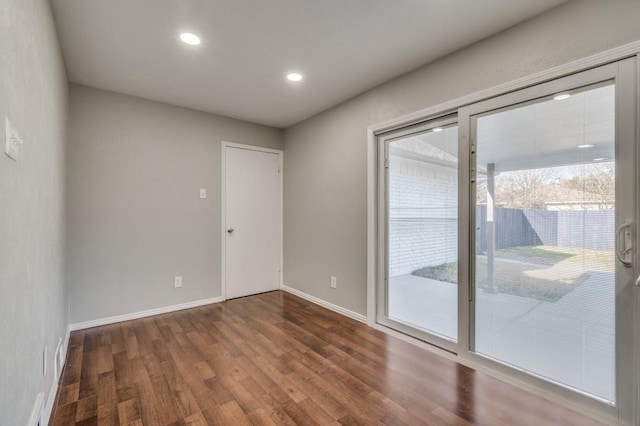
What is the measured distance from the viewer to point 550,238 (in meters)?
1.95

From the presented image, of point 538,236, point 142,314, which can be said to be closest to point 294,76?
point 538,236

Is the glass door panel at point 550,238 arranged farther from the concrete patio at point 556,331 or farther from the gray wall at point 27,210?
the gray wall at point 27,210

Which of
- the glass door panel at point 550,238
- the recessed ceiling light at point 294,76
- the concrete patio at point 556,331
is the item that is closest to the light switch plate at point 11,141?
the recessed ceiling light at point 294,76

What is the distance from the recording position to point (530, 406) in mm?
1807

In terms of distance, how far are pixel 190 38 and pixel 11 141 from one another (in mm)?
1522

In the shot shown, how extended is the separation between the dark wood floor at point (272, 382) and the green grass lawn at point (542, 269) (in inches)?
26.4

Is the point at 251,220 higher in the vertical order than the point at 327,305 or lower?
higher

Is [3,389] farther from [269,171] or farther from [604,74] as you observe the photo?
[269,171]

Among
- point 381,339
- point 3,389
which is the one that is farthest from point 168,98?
point 381,339

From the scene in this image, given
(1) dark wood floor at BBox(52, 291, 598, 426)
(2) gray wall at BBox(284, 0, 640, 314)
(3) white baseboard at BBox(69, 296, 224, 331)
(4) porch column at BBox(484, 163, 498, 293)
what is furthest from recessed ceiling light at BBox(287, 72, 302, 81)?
(3) white baseboard at BBox(69, 296, 224, 331)

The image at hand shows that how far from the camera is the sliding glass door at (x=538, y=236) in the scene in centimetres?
167

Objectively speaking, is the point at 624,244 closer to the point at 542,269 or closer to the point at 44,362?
the point at 542,269

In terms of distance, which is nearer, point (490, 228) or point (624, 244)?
point (624, 244)

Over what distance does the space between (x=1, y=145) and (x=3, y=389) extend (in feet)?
2.73
